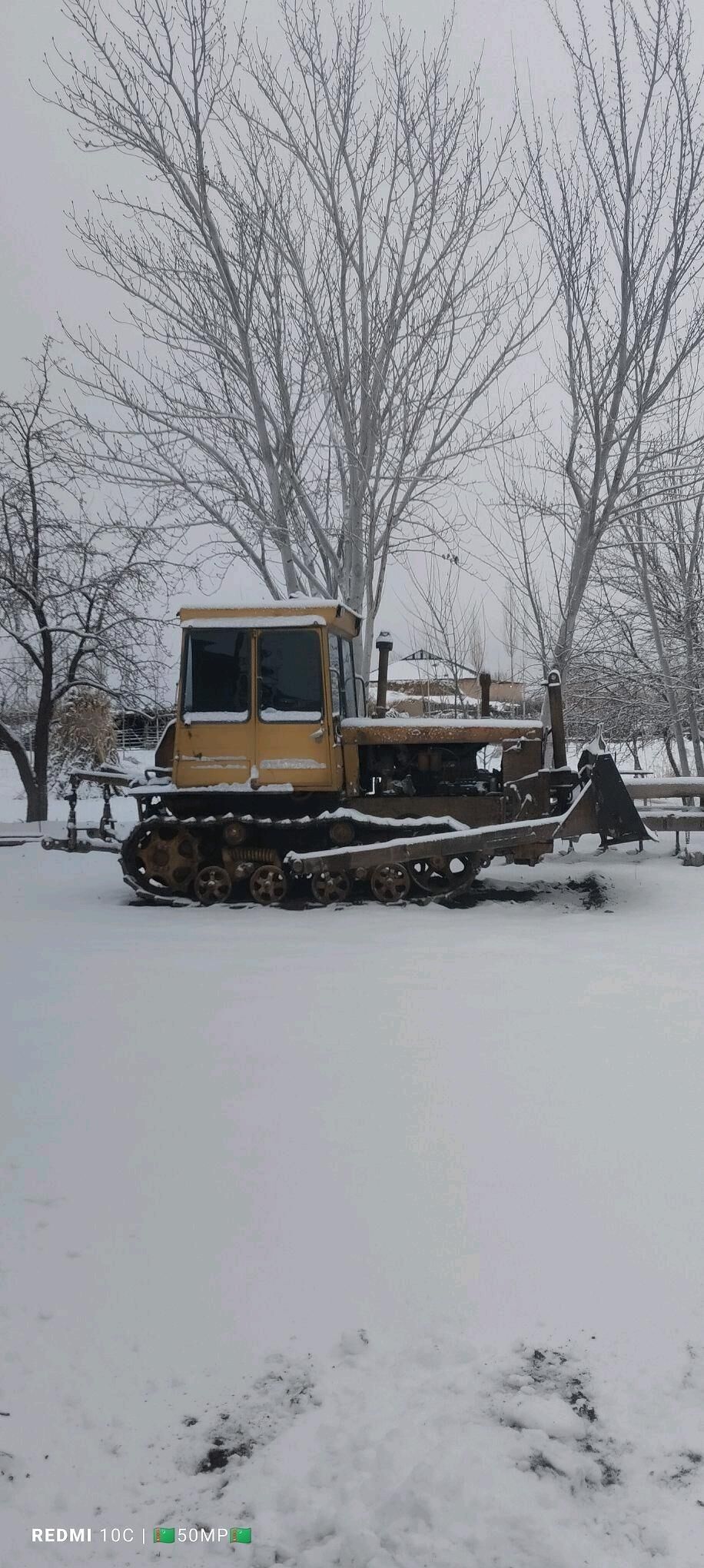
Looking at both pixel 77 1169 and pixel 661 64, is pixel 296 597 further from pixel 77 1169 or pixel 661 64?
pixel 661 64

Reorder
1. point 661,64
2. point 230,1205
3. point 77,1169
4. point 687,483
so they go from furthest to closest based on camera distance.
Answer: point 687,483, point 661,64, point 77,1169, point 230,1205

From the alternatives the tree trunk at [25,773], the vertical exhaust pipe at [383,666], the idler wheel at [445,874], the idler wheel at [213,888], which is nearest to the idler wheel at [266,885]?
the idler wheel at [213,888]

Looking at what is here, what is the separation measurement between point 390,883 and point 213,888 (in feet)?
5.42

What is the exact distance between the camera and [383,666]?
32.3 ft

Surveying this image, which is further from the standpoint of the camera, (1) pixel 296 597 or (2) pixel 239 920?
(1) pixel 296 597

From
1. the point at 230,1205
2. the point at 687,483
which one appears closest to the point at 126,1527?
the point at 230,1205

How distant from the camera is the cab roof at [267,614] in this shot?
8969 millimetres

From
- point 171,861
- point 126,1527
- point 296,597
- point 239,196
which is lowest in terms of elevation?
point 126,1527

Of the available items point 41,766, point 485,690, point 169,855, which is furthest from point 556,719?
point 41,766

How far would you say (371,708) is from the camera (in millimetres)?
10938

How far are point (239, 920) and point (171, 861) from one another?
1.39 meters

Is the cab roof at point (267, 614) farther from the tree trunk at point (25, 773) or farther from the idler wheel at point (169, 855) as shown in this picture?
the tree trunk at point (25, 773)

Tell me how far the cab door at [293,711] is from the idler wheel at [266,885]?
0.80 meters

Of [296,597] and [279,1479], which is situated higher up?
[296,597]
